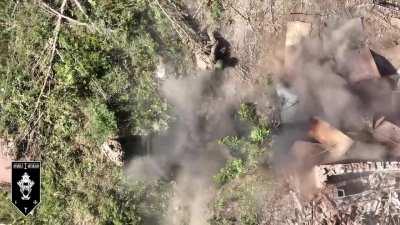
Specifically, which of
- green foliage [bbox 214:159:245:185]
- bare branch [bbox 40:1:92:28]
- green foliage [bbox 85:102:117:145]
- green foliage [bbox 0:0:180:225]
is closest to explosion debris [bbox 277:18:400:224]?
green foliage [bbox 214:159:245:185]

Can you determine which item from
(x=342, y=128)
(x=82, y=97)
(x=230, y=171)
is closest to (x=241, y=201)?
(x=230, y=171)

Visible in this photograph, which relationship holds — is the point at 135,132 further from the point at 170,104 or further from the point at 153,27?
the point at 153,27

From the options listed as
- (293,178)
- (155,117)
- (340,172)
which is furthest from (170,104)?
(340,172)

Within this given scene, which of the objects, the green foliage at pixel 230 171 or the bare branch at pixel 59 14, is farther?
the green foliage at pixel 230 171

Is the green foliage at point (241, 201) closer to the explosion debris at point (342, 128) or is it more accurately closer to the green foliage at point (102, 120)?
the explosion debris at point (342, 128)

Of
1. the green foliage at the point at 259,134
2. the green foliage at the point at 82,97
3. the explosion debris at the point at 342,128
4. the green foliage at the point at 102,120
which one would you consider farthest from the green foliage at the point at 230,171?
the green foliage at the point at 102,120

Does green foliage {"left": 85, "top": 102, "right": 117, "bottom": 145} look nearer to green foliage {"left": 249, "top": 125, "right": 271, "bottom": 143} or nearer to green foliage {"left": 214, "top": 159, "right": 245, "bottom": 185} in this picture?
green foliage {"left": 214, "top": 159, "right": 245, "bottom": 185}

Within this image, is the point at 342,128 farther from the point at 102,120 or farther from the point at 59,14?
the point at 59,14

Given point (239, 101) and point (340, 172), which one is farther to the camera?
point (239, 101)
